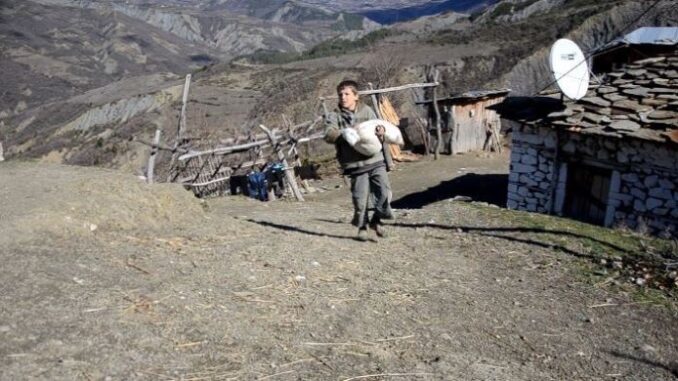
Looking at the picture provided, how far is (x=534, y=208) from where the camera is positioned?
1189 centimetres

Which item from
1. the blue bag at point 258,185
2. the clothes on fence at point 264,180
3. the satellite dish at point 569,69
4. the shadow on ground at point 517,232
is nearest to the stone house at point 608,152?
the satellite dish at point 569,69

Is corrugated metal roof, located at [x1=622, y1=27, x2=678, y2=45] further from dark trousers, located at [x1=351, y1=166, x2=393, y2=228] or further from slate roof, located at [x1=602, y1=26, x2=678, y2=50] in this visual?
dark trousers, located at [x1=351, y1=166, x2=393, y2=228]

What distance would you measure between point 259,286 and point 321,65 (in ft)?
166

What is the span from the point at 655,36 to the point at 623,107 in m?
6.20

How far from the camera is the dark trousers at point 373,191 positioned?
6399 millimetres

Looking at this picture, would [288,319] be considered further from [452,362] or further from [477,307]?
[477,307]

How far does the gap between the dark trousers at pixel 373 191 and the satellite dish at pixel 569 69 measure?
5.17 meters

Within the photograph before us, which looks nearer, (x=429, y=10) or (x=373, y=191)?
(x=373, y=191)

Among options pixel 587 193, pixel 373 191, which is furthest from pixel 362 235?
pixel 587 193

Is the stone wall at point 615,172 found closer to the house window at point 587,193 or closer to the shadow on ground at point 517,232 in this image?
the house window at point 587,193

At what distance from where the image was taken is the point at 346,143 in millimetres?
6328

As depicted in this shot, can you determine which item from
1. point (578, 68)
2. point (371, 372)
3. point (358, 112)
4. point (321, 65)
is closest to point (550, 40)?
point (321, 65)

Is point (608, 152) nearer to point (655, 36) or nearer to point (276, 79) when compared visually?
point (655, 36)

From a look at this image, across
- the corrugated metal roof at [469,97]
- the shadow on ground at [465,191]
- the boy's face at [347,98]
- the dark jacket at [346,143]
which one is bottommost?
the shadow on ground at [465,191]
